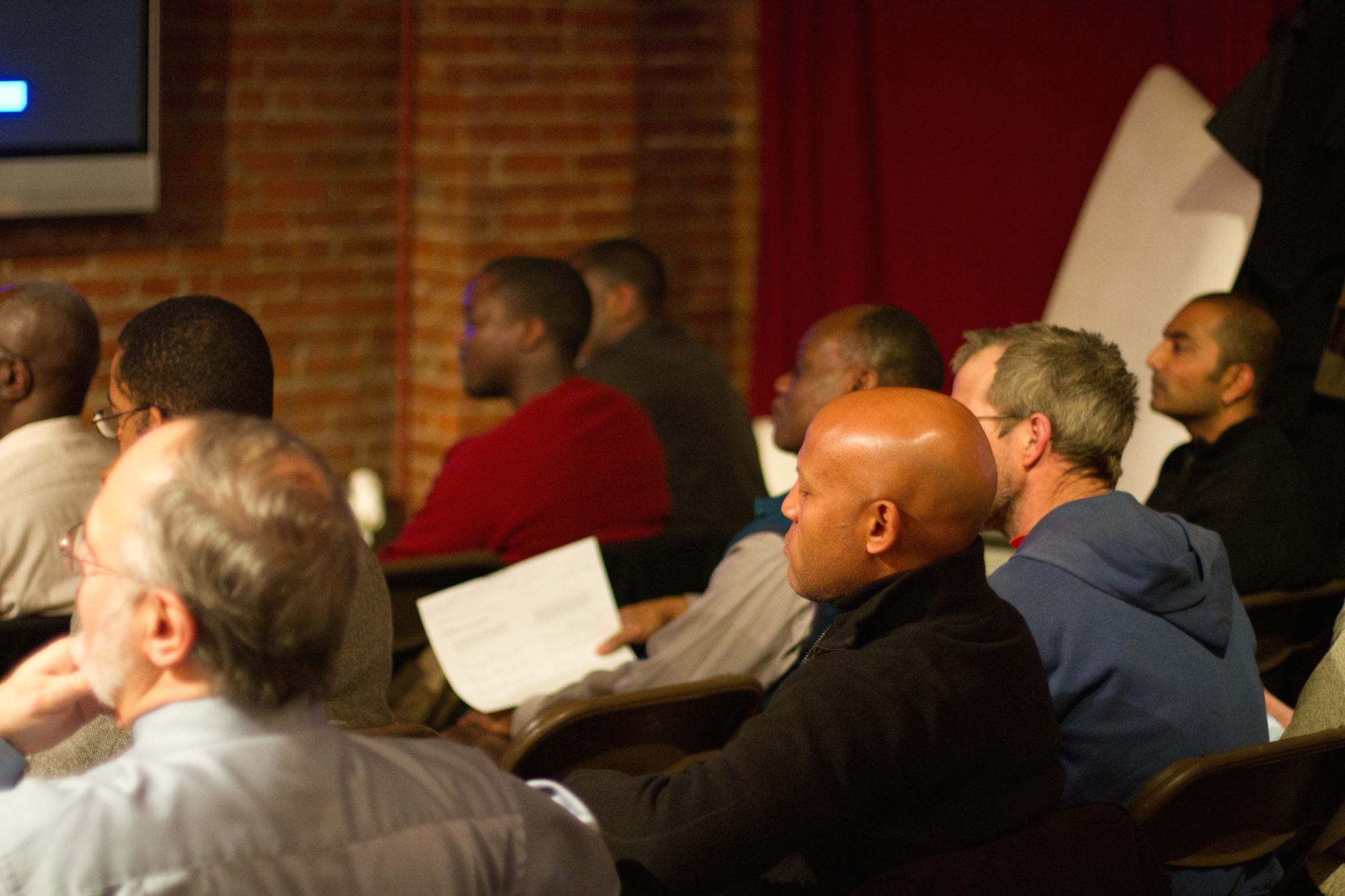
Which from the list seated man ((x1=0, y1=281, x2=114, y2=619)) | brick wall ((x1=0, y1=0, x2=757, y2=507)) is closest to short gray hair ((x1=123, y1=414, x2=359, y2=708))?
seated man ((x1=0, y1=281, x2=114, y2=619))

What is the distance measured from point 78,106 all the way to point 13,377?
5.24 ft

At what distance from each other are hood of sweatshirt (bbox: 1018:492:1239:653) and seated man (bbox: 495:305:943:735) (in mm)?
407

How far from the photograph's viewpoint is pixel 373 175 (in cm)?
441

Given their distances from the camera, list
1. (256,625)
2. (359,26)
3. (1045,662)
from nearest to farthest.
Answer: (256,625)
(1045,662)
(359,26)

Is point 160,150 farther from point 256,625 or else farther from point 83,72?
point 256,625

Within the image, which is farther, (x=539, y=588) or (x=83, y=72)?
(x=83, y=72)

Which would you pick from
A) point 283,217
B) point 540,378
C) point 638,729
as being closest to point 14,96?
point 283,217

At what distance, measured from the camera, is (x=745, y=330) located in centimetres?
502

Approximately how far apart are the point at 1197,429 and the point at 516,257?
161 cm

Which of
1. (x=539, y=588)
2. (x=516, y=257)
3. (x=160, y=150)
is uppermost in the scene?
(x=160, y=150)

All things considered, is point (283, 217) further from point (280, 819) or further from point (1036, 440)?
point (280, 819)

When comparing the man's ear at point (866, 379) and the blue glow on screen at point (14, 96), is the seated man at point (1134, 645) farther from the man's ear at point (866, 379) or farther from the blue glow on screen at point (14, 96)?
the blue glow on screen at point (14, 96)

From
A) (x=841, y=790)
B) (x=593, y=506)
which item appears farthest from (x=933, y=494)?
(x=593, y=506)

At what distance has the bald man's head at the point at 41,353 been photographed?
2471 millimetres
